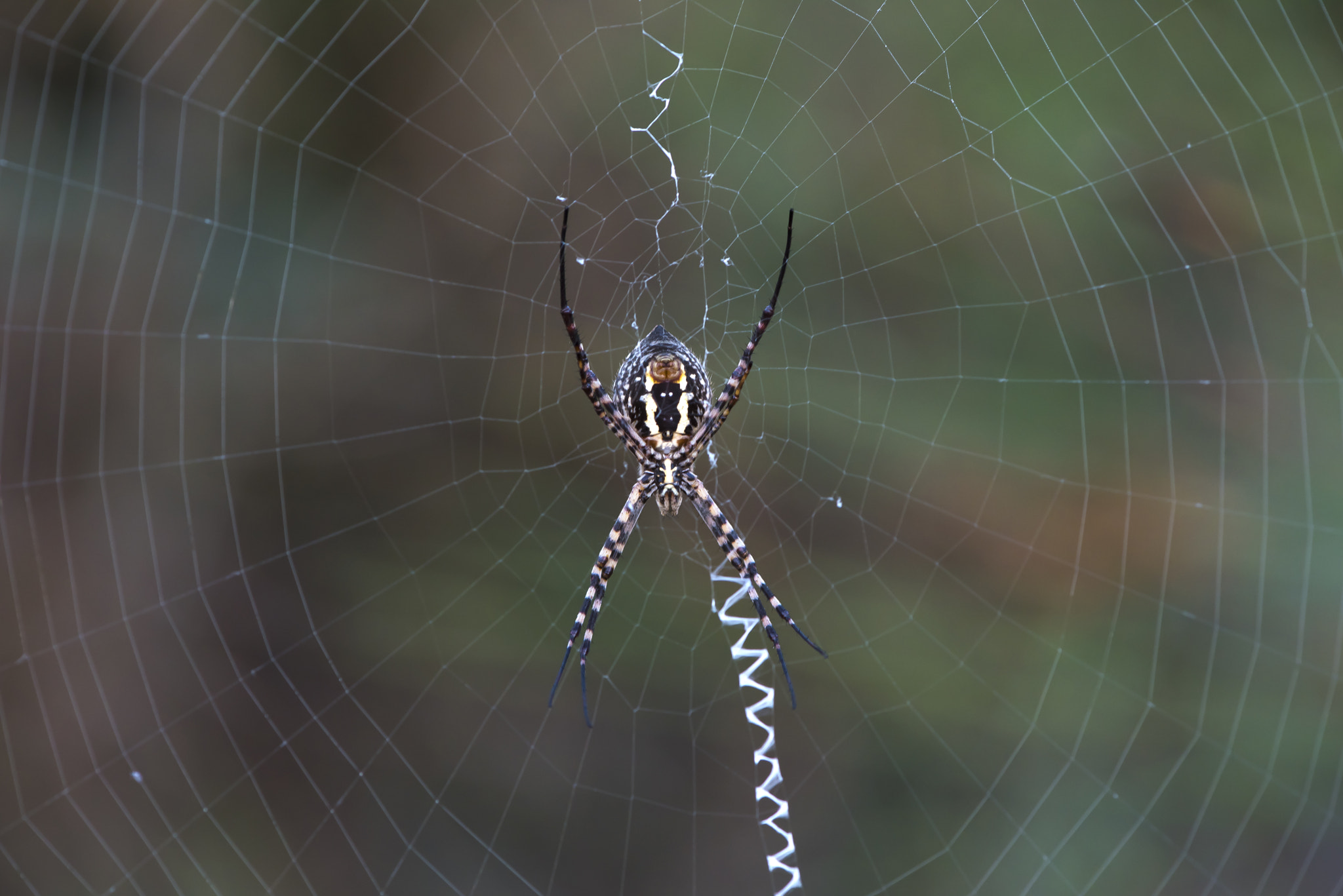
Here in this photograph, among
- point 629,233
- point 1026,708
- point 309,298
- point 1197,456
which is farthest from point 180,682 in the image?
point 1197,456

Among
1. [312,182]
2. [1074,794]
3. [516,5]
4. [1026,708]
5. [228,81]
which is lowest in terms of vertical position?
[1074,794]

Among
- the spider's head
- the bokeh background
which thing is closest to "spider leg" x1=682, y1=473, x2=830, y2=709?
the spider's head

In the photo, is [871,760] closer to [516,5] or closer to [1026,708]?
[1026,708]

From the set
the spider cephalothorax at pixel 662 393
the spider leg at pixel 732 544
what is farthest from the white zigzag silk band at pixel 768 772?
the spider cephalothorax at pixel 662 393

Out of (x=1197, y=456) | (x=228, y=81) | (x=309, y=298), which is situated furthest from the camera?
(x=1197, y=456)

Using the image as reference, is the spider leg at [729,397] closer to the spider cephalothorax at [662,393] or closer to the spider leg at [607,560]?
the spider cephalothorax at [662,393]

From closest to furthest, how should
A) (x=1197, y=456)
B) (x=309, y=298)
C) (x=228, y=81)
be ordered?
(x=228, y=81)
(x=309, y=298)
(x=1197, y=456)
